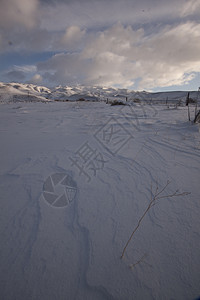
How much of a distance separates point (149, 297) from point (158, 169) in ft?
3.61

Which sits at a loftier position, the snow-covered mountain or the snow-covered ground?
the snow-covered mountain

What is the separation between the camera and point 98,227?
3.04 ft

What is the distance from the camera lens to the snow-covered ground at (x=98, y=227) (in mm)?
663

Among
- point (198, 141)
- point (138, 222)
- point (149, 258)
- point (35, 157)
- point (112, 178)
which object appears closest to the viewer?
point (149, 258)

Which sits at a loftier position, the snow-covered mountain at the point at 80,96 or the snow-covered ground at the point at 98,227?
the snow-covered mountain at the point at 80,96

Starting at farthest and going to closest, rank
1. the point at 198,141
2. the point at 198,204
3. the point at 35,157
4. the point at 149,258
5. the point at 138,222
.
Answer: the point at 198,141
the point at 35,157
the point at 198,204
the point at 138,222
the point at 149,258

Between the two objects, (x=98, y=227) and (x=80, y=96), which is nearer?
(x=98, y=227)

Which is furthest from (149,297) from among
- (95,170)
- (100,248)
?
(95,170)

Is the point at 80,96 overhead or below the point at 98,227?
overhead

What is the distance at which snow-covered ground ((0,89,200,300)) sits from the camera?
2.18 ft

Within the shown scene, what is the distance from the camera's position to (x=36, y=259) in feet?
2.50

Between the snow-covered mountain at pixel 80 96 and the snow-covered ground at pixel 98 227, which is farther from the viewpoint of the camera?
the snow-covered mountain at pixel 80 96

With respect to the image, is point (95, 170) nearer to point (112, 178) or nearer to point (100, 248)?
point (112, 178)

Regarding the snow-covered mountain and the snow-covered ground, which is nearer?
the snow-covered ground
